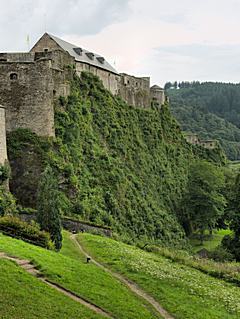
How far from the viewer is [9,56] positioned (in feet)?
172

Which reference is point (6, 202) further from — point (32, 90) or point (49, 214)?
point (32, 90)

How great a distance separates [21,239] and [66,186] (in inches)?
646

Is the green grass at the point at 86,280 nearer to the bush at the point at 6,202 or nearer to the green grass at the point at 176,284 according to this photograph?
the green grass at the point at 176,284

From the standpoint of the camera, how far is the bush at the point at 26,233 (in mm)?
30266

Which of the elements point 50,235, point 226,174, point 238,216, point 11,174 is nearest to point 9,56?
point 11,174

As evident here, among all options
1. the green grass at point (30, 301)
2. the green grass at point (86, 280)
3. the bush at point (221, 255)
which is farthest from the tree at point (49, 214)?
the bush at point (221, 255)

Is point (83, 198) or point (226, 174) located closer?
point (83, 198)

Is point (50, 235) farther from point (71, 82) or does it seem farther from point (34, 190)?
point (71, 82)

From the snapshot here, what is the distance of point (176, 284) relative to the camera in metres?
27.2

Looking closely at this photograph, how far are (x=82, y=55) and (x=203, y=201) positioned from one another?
2647 centimetres

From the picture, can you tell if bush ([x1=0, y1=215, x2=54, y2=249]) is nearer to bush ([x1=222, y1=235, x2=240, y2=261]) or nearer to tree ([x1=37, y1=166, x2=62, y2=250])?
tree ([x1=37, y1=166, x2=62, y2=250])

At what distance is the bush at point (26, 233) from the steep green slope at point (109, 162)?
12.1m

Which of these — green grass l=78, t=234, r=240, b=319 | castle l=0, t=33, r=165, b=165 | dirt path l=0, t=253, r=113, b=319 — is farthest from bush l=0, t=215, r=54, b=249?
castle l=0, t=33, r=165, b=165

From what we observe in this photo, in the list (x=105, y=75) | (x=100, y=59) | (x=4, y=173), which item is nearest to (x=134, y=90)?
(x=100, y=59)
